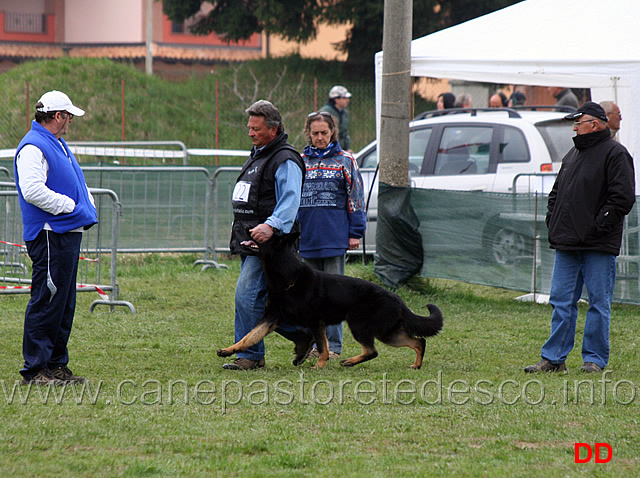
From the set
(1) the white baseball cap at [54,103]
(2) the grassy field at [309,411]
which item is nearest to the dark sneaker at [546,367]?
(2) the grassy field at [309,411]

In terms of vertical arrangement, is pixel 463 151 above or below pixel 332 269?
above

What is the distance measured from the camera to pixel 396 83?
31.9ft

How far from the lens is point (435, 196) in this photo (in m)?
9.84

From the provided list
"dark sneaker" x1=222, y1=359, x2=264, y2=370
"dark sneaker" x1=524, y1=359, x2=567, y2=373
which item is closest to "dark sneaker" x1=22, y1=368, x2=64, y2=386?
"dark sneaker" x1=222, y1=359, x2=264, y2=370

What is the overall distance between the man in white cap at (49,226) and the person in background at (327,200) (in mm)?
1706

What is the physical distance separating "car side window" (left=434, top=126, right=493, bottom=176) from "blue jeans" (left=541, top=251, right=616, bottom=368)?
15.0 feet

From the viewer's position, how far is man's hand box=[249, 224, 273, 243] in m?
5.64

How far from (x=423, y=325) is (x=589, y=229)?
131cm

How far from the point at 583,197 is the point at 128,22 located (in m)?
31.8

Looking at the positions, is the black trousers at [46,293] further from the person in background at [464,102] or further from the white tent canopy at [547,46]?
the person in background at [464,102]

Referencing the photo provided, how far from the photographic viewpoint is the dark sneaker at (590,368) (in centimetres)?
616

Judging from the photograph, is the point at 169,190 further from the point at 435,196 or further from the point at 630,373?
the point at 630,373

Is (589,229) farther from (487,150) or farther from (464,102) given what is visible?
(464,102)


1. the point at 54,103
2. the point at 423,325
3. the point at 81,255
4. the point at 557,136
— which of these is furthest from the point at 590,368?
the point at 81,255
